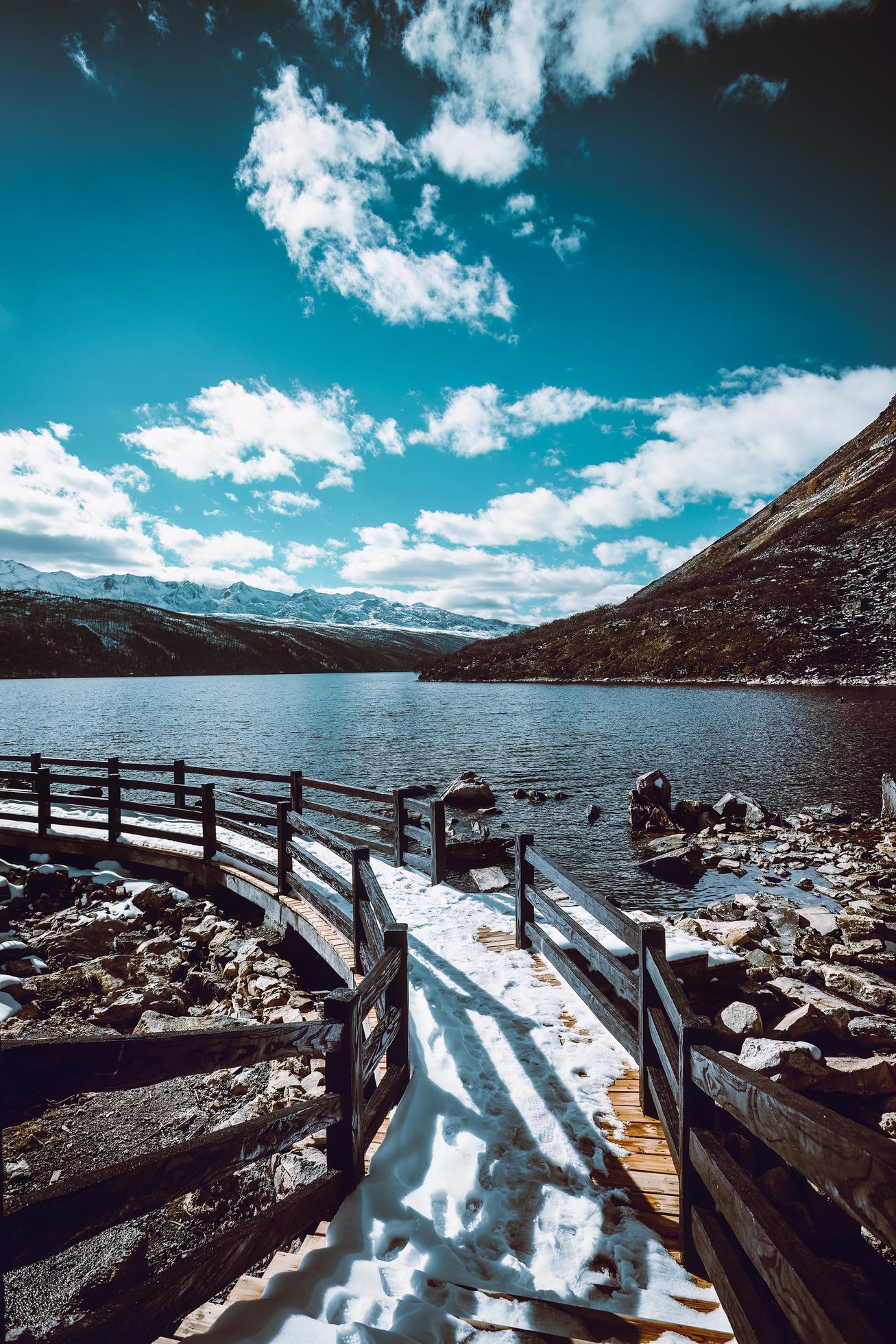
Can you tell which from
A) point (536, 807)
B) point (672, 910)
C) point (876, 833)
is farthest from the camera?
point (536, 807)

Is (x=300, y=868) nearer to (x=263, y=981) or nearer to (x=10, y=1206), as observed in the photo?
(x=263, y=981)

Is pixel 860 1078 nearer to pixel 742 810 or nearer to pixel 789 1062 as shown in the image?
pixel 789 1062

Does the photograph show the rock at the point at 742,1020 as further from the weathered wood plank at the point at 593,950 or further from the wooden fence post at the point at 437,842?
the wooden fence post at the point at 437,842

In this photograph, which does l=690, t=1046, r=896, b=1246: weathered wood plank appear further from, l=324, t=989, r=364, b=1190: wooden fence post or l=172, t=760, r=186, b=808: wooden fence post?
l=172, t=760, r=186, b=808: wooden fence post

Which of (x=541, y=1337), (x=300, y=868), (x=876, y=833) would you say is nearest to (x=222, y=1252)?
(x=541, y=1337)

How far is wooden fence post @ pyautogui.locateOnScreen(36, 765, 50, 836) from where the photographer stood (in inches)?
608

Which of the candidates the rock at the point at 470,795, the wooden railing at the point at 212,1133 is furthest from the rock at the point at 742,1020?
the rock at the point at 470,795

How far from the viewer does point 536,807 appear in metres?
23.5

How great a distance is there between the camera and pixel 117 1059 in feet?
8.49

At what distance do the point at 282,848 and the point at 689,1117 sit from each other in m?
8.39

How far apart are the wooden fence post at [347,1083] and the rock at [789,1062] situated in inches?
155

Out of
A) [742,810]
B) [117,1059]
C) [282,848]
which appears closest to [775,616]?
[742,810]

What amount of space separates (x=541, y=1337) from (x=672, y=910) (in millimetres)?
11106

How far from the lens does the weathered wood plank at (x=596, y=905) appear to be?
5486 millimetres
